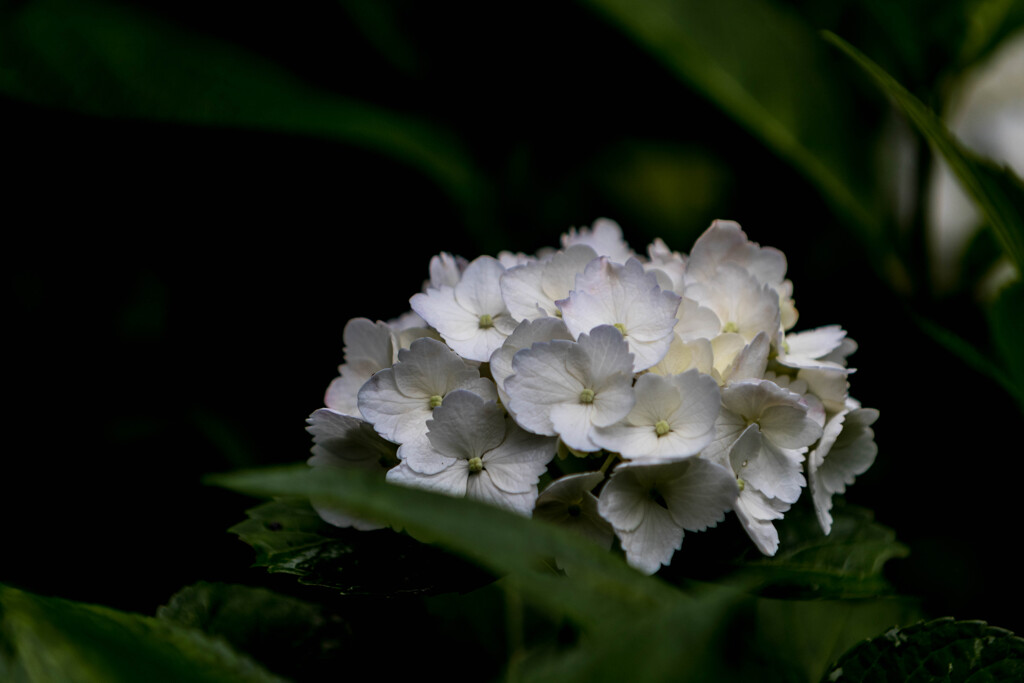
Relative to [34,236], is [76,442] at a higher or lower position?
lower

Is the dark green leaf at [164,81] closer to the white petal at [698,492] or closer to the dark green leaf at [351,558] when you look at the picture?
the dark green leaf at [351,558]

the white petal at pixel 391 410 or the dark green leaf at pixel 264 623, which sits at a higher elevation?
the white petal at pixel 391 410

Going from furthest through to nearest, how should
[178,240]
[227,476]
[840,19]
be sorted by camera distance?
1. [840,19]
2. [178,240]
3. [227,476]

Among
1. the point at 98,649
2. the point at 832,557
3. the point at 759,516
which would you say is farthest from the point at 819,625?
the point at 98,649

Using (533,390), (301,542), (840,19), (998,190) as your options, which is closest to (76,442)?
(301,542)

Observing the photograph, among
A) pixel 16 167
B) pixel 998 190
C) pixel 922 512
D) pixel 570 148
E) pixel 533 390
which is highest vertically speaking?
pixel 570 148

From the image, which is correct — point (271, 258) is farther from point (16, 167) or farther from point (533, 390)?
point (533, 390)

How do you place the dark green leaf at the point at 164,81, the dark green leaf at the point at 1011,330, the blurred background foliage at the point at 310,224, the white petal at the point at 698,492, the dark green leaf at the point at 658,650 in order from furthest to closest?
1. the blurred background foliage at the point at 310,224
2. the dark green leaf at the point at 164,81
3. the dark green leaf at the point at 1011,330
4. the white petal at the point at 698,492
5. the dark green leaf at the point at 658,650

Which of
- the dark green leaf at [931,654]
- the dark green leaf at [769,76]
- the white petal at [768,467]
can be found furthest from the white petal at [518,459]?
A: the dark green leaf at [769,76]

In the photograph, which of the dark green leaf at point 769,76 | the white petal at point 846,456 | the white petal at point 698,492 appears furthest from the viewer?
the dark green leaf at point 769,76
